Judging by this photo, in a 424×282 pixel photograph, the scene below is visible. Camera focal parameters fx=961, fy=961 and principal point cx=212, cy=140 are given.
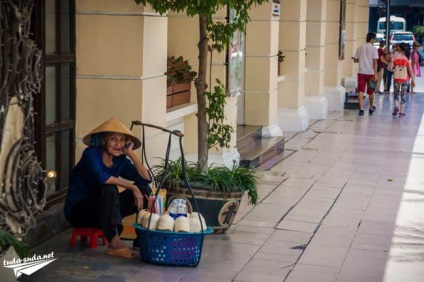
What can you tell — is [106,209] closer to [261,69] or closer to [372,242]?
[372,242]

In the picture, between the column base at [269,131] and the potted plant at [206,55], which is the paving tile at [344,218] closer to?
the potted plant at [206,55]

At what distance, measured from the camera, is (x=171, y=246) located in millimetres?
7711

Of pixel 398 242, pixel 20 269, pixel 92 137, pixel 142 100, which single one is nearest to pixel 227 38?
pixel 142 100

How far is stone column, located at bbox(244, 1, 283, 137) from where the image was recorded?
1494 centimetres

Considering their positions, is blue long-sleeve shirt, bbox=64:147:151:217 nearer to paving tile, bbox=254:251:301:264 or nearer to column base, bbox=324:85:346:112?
paving tile, bbox=254:251:301:264

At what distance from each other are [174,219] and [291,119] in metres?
10.0

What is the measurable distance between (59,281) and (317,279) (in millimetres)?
2033

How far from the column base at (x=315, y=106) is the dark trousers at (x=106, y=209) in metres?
11.8

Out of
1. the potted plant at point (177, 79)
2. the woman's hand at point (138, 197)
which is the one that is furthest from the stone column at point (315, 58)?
the woman's hand at point (138, 197)

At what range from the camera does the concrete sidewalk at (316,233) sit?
25.4ft

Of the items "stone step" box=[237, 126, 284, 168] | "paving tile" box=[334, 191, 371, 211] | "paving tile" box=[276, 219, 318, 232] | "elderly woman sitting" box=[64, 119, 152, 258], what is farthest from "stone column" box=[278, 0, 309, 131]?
"elderly woman sitting" box=[64, 119, 152, 258]

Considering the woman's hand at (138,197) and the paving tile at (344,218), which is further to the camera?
the paving tile at (344,218)

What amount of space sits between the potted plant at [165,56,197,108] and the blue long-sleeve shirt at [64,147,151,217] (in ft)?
9.32

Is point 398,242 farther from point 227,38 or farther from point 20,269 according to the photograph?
point 20,269
